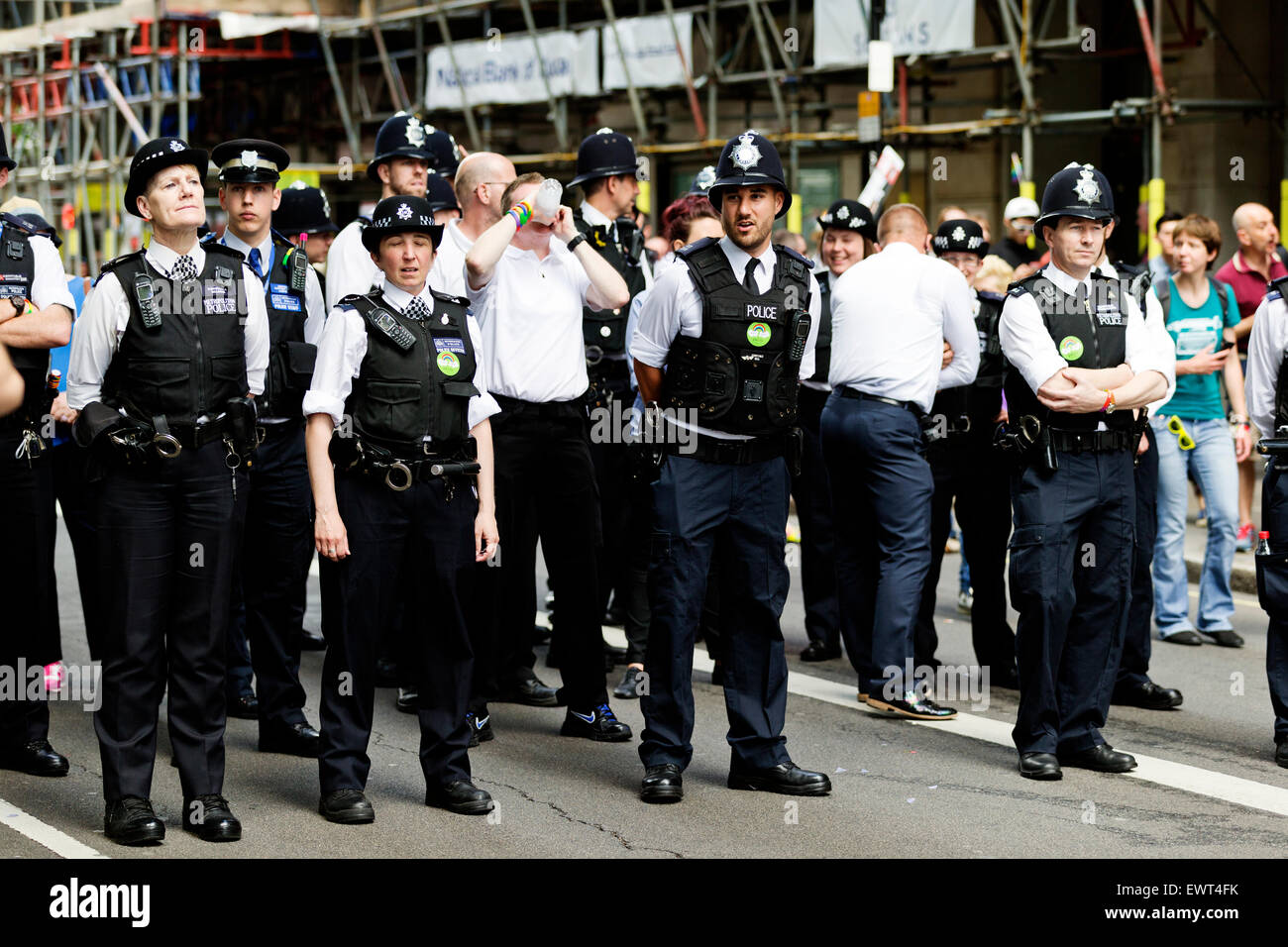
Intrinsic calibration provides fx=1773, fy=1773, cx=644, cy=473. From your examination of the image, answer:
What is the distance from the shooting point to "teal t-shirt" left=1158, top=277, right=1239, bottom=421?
937 centimetres

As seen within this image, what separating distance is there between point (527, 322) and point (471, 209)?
1.93 ft

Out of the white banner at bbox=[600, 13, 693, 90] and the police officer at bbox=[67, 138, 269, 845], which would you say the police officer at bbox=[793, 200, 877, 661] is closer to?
the police officer at bbox=[67, 138, 269, 845]

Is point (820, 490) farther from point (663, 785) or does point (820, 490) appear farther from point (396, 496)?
point (396, 496)

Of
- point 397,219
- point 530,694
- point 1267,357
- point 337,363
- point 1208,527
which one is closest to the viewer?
point 337,363

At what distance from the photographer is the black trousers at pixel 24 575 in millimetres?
6383

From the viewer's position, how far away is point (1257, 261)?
11188 mm

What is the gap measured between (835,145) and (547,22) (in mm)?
5680

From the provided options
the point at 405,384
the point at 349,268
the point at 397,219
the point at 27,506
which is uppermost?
the point at 397,219

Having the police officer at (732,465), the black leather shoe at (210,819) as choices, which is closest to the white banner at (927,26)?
the police officer at (732,465)

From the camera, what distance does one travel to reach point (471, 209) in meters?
7.21

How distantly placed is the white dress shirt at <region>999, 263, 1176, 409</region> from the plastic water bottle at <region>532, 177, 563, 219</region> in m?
1.73

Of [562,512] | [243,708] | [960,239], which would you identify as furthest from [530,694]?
[960,239]

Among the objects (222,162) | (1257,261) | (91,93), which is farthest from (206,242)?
(91,93)

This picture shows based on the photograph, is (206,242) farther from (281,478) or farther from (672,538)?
(672,538)
